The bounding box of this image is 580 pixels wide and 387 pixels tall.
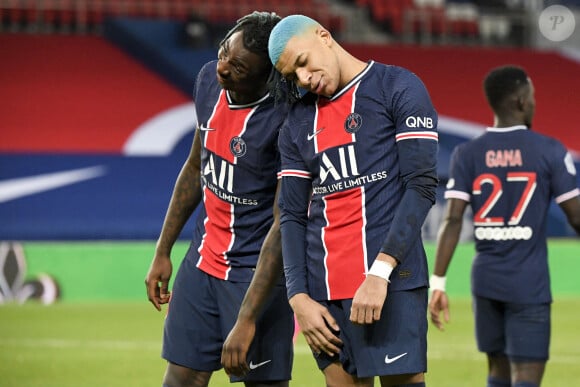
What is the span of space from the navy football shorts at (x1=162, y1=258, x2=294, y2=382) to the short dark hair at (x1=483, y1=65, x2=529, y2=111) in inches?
78.1

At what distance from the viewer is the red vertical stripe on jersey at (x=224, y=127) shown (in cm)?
432

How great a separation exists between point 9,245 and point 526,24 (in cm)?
1280

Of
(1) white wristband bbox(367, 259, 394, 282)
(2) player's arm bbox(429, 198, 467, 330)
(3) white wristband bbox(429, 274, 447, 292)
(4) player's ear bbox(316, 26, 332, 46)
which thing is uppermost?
(4) player's ear bbox(316, 26, 332, 46)

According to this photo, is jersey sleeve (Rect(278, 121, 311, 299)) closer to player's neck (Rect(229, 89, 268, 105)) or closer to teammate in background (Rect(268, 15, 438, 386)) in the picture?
teammate in background (Rect(268, 15, 438, 386))

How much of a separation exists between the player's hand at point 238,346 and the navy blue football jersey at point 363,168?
0.31 m

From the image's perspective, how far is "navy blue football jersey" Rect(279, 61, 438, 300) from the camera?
3658 millimetres

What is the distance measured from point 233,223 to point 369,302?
104 centimetres

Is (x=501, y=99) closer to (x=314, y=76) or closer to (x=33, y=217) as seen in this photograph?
(x=314, y=76)

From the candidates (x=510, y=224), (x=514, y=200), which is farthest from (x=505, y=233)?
(x=514, y=200)

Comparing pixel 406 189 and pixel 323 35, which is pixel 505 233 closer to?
pixel 406 189

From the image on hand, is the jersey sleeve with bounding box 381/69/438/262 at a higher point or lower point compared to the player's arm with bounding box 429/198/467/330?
higher

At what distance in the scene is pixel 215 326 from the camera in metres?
4.48

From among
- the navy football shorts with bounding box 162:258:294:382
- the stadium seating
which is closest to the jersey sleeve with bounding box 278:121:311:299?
the navy football shorts with bounding box 162:258:294:382

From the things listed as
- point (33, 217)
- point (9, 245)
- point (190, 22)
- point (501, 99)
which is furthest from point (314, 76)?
point (190, 22)
